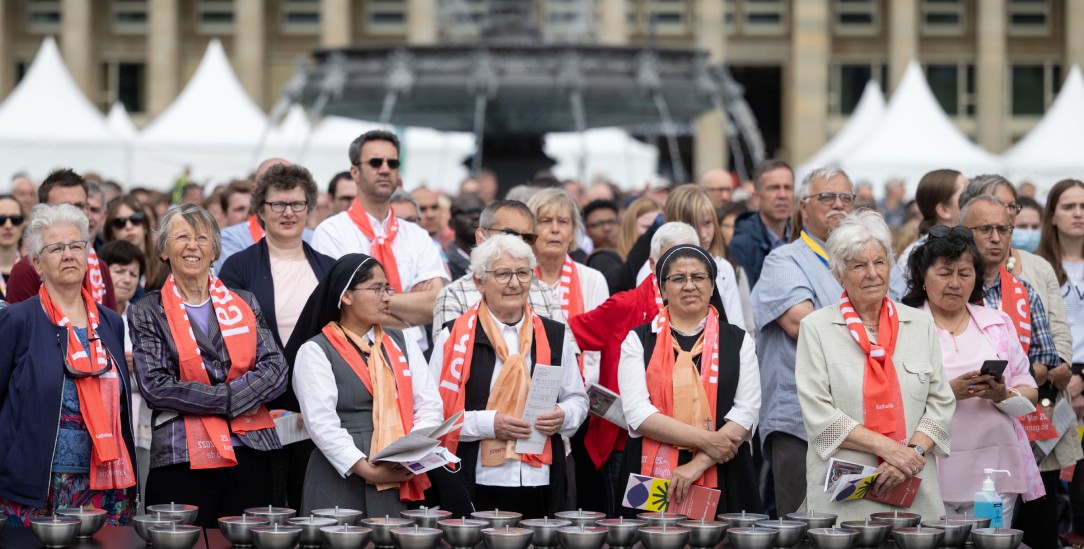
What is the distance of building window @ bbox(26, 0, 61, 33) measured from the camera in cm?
5766

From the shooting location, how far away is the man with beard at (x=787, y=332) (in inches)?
278

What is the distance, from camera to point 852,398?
631 cm

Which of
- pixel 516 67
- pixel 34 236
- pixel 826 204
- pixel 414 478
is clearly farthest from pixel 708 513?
pixel 516 67

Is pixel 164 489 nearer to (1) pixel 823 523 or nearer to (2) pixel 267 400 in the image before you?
(2) pixel 267 400

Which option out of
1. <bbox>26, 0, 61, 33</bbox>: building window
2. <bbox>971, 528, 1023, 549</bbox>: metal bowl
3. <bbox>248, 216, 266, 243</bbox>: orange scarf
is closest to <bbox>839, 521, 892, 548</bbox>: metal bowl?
<bbox>971, 528, 1023, 549</bbox>: metal bowl

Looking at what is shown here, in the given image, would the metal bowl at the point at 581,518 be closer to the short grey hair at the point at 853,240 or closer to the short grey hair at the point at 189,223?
the short grey hair at the point at 853,240

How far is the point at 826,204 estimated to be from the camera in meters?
7.53

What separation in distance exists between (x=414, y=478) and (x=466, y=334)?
2.64 ft

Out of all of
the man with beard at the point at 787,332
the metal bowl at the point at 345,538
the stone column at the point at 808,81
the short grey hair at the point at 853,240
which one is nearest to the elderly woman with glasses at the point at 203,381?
the metal bowl at the point at 345,538

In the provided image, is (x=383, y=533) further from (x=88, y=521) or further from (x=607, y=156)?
(x=607, y=156)

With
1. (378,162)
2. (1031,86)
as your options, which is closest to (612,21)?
(1031,86)

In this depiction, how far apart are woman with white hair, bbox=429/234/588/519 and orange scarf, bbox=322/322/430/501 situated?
39 centimetres

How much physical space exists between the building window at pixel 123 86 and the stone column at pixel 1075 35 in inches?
1338

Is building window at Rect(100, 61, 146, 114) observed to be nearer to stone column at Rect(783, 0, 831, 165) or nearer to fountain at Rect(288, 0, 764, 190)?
stone column at Rect(783, 0, 831, 165)
